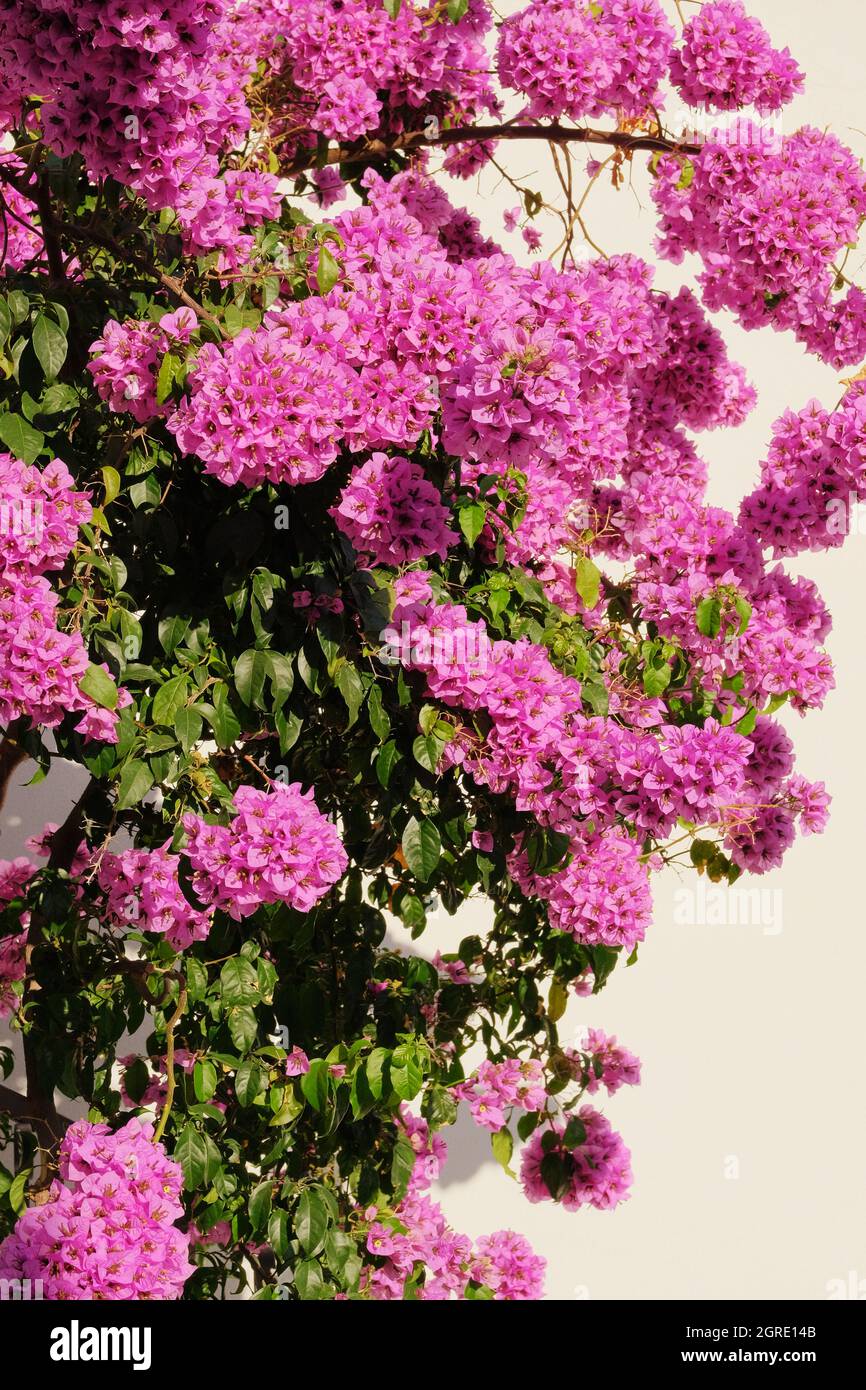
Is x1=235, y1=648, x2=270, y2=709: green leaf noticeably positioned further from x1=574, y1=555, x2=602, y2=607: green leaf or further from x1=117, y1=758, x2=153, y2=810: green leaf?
x1=574, y1=555, x2=602, y2=607: green leaf

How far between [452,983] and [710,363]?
1169 millimetres

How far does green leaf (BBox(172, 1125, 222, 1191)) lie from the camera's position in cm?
208

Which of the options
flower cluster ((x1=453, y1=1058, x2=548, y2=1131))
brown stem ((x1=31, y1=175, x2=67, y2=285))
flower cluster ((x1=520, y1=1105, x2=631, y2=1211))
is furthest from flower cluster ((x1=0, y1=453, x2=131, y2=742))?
flower cluster ((x1=520, y1=1105, x2=631, y2=1211))

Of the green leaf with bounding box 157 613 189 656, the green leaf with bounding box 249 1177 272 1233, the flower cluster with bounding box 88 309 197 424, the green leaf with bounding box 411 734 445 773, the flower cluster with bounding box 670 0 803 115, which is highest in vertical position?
the flower cluster with bounding box 670 0 803 115

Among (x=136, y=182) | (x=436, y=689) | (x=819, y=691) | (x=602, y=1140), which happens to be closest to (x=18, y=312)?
(x=136, y=182)

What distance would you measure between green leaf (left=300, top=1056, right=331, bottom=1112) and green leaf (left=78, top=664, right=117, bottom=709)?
69cm

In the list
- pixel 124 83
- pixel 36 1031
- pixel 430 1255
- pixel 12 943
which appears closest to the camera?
pixel 124 83

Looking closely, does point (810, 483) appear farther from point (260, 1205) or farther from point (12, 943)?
point (12, 943)

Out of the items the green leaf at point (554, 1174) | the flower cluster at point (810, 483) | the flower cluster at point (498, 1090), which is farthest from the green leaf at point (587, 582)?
the green leaf at point (554, 1174)

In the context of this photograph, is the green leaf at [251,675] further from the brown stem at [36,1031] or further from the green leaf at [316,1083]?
the green leaf at [316,1083]

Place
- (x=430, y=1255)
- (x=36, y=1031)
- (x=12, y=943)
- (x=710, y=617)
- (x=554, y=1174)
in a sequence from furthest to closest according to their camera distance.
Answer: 1. (x=554, y=1174)
2. (x=430, y=1255)
3. (x=12, y=943)
4. (x=36, y=1031)
5. (x=710, y=617)

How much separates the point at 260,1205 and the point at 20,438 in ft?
3.75

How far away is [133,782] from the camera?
72.2 inches

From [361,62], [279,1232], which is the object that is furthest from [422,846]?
[361,62]
